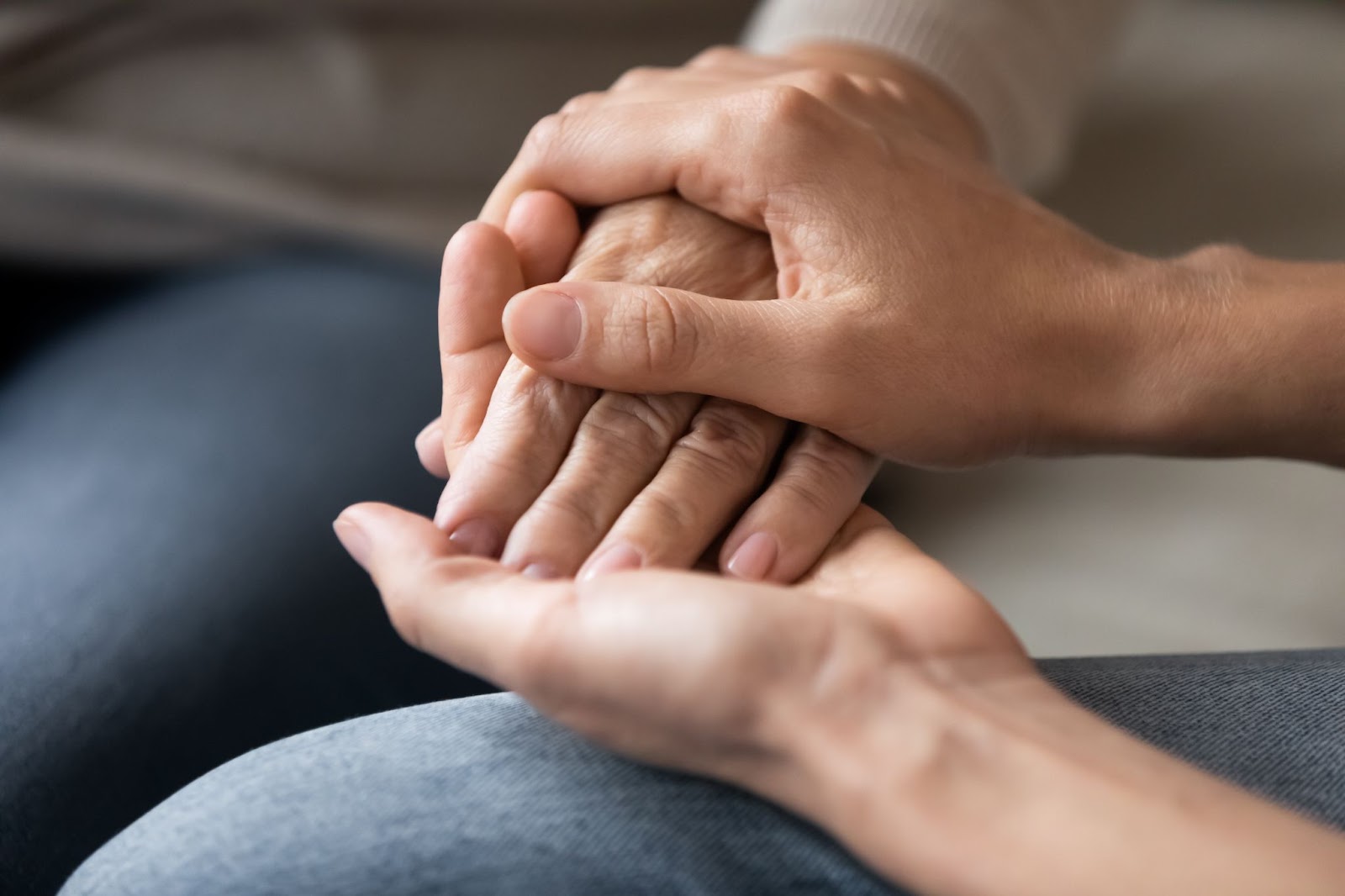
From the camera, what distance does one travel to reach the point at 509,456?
0.71 metres

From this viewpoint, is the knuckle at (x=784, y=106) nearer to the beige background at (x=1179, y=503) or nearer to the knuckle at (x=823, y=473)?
the knuckle at (x=823, y=473)

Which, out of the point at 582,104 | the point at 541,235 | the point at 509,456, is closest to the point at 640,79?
the point at 582,104

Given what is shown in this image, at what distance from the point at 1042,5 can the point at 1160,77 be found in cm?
43

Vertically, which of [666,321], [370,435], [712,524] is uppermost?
[666,321]

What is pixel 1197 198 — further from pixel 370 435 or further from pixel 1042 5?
pixel 370 435

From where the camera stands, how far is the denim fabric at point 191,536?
2.60ft

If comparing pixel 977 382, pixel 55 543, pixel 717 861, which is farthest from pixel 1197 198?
pixel 55 543

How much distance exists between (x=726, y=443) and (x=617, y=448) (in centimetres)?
8

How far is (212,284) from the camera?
120 centimetres

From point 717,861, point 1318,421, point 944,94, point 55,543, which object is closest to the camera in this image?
point 717,861

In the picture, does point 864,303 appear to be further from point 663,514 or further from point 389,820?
point 389,820

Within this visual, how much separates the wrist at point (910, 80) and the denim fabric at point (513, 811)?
648mm

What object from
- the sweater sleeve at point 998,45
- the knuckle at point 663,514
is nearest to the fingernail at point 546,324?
the knuckle at point 663,514

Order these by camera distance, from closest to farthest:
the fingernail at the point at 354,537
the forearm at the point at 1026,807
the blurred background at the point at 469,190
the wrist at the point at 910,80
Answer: the forearm at the point at 1026,807, the fingernail at the point at 354,537, the blurred background at the point at 469,190, the wrist at the point at 910,80
